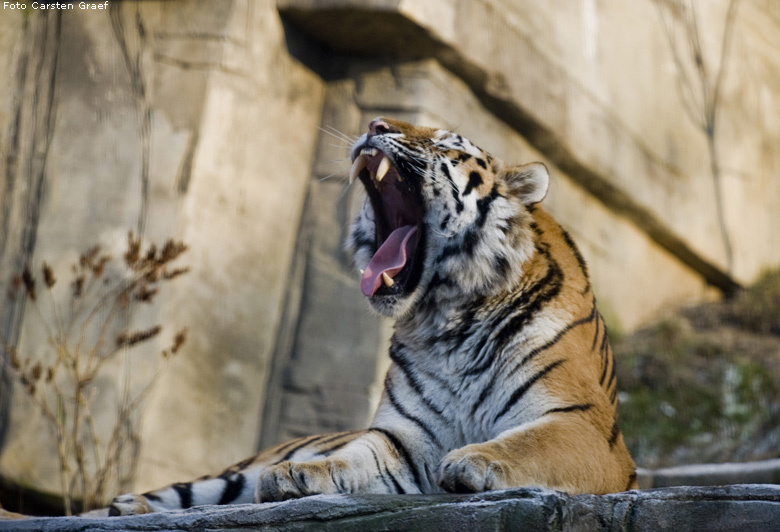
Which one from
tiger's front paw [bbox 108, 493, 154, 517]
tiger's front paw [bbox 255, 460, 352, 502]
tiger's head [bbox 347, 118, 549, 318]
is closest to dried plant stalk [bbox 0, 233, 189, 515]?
tiger's front paw [bbox 108, 493, 154, 517]

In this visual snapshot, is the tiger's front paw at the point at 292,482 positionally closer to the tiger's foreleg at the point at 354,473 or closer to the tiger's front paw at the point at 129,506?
the tiger's foreleg at the point at 354,473

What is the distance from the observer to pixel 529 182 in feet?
9.17

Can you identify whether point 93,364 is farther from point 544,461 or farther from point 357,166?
point 544,461

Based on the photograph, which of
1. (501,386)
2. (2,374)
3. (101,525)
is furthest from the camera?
(2,374)

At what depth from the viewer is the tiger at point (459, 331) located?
235 cm

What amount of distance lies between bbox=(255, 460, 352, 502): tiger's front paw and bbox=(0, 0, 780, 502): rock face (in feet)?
8.14

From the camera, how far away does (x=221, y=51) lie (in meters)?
4.82

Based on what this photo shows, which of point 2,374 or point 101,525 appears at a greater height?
point 101,525

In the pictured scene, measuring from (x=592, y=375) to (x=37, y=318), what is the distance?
10.2 feet

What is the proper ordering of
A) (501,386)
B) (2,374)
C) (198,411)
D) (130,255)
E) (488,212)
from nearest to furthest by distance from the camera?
1. (501,386)
2. (488,212)
3. (130,255)
4. (2,374)
5. (198,411)

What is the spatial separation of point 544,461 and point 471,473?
0.74 ft

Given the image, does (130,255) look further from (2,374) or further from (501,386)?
(501,386)

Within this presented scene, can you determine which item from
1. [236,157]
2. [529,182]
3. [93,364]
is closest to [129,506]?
[529,182]

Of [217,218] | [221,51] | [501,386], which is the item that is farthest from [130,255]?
[501,386]
